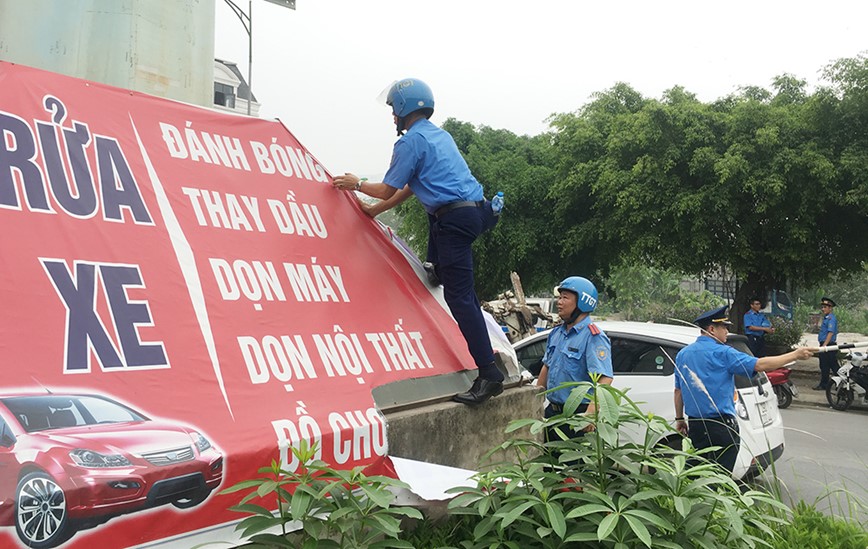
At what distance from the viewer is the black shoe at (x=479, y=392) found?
12.6 ft

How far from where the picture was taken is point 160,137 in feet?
11.5

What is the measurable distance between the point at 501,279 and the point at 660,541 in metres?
20.0

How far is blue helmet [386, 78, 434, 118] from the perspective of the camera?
162 inches

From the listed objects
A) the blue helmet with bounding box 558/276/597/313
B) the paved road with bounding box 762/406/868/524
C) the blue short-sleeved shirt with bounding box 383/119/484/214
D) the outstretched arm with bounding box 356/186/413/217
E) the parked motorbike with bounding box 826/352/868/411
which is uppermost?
the blue short-sleeved shirt with bounding box 383/119/484/214

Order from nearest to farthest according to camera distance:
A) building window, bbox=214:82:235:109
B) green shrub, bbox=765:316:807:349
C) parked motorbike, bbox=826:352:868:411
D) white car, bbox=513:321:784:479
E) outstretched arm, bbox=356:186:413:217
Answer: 1. outstretched arm, bbox=356:186:413:217
2. white car, bbox=513:321:784:479
3. parked motorbike, bbox=826:352:868:411
4. green shrub, bbox=765:316:807:349
5. building window, bbox=214:82:235:109

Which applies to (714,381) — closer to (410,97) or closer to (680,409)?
(680,409)

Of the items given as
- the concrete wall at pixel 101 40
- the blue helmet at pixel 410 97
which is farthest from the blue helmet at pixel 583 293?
the concrete wall at pixel 101 40

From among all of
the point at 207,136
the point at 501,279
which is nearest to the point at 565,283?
the point at 207,136

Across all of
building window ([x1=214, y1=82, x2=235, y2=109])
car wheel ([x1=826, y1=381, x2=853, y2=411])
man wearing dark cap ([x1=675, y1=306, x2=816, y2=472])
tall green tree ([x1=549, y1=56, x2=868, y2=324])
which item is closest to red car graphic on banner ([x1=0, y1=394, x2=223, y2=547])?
man wearing dark cap ([x1=675, y1=306, x2=816, y2=472])

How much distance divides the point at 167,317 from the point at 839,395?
11.1 m

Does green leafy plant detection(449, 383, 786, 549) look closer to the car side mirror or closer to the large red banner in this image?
the large red banner

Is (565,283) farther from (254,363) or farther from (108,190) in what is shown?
(108,190)

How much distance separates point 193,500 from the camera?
8.24 feet

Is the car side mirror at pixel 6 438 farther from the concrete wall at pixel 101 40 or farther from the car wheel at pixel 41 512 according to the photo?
the concrete wall at pixel 101 40
